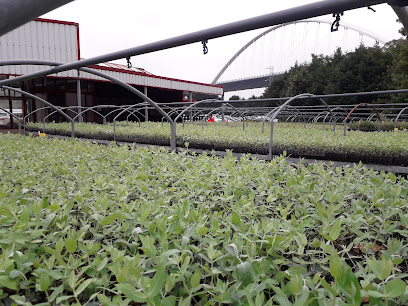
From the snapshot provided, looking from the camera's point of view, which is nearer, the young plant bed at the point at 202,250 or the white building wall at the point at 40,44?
the young plant bed at the point at 202,250

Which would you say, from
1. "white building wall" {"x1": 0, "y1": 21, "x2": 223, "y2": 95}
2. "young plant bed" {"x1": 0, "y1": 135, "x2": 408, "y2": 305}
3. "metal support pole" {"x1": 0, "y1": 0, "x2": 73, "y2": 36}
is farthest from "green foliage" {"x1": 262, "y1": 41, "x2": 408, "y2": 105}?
"metal support pole" {"x1": 0, "y1": 0, "x2": 73, "y2": 36}

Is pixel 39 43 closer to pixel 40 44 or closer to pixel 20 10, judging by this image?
pixel 40 44

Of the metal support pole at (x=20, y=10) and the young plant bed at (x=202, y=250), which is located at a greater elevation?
the metal support pole at (x=20, y=10)

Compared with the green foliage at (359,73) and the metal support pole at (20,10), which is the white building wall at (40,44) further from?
the green foliage at (359,73)

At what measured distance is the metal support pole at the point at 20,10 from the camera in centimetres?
94

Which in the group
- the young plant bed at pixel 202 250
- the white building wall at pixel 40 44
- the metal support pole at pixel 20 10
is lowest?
the young plant bed at pixel 202 250

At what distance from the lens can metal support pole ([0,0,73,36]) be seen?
938 mm

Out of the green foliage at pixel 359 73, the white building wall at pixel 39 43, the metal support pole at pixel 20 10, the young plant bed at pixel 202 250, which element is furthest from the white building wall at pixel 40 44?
the green foliage at pixel 359 73

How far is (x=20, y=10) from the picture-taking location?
3.14 ft

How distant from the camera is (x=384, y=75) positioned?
26.9m

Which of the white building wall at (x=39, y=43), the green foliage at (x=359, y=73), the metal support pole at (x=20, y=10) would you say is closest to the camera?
the metal support pole at (x=20, y=10)

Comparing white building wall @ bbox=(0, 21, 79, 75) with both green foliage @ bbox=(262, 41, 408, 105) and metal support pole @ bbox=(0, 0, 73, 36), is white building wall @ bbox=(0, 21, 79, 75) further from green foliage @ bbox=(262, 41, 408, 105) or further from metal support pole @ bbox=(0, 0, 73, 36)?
green foliage @ bbox=(262, 41, 408, 105)

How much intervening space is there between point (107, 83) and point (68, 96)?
9.21 ft

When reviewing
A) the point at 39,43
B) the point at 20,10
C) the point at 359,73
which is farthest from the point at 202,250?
the point at 359,73
